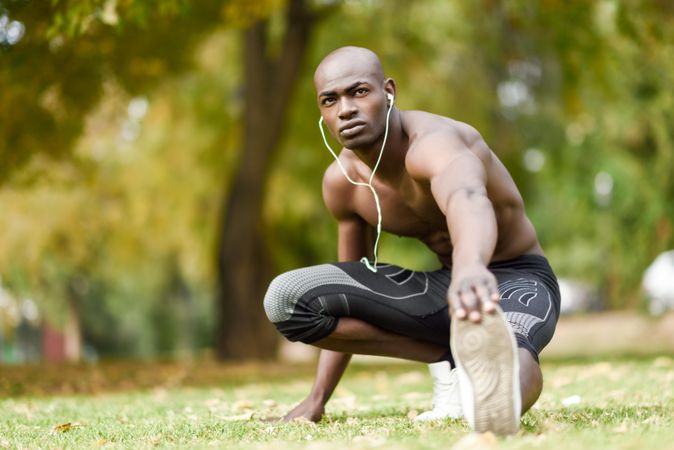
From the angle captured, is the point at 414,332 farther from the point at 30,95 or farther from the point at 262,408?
the point at 30,95

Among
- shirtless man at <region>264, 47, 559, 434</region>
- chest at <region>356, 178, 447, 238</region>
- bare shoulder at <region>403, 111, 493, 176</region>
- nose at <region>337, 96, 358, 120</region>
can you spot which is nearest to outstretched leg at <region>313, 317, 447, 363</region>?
shirtless man at <region>264, 47, 559, 434</region>

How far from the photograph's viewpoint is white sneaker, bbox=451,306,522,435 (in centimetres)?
298

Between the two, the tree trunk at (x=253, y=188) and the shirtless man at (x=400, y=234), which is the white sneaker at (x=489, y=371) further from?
the tree trunk at (x=253, y=188)

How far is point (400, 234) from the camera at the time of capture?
4.45 meters

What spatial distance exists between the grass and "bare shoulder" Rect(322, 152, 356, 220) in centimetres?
99

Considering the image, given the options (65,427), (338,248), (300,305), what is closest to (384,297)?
(300,305)

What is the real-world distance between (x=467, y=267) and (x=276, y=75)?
11.0 meters

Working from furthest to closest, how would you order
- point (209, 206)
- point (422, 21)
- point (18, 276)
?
point (18, 276) → point (209, 206) → point (422, 21)

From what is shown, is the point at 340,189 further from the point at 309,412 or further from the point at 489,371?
the point at 489,371

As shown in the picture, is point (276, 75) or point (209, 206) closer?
point (276, 75)

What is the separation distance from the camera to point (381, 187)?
167 inches

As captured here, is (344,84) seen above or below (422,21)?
below

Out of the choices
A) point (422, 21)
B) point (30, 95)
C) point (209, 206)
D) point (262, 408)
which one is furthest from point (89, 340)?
point (262, 408)

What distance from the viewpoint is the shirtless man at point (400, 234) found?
11.4ft
